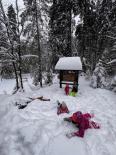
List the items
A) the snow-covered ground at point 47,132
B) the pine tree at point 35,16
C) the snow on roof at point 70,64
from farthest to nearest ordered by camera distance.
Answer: the pine tree at point 35,16
the snow on roof at point 70,64
the snow-covered ground at point 47,132

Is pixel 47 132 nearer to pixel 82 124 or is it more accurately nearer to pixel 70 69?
pixel 82 124

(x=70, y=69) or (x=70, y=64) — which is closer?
(x=70, y=69)

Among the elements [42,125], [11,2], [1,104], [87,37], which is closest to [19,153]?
[42,125]

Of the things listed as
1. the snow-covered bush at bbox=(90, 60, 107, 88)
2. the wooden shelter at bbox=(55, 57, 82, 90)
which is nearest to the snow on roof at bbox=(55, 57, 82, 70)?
the wooden shelter at bbox=(55, 57, 82, 90)

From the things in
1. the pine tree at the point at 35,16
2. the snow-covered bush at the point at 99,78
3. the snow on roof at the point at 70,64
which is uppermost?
the pine tree at the point at 35,16

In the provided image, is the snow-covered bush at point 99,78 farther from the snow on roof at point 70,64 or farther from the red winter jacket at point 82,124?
the red winter jacket at point 82,124

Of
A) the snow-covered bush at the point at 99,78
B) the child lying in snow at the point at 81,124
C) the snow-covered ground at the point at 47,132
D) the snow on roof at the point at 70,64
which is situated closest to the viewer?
the snow-covered ground at the point at 47,132

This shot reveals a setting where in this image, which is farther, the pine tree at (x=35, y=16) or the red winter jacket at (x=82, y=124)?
the pine tree at (x=35, y=16)

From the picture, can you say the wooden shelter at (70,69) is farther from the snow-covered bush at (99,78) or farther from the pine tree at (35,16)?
the pine tree at (35,16)

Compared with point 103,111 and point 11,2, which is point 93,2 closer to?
point 11,2

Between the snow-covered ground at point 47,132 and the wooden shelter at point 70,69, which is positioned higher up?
the wooden shelter at point 70,69

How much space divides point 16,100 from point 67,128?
340 centimetres

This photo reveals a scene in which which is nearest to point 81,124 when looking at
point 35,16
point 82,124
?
point 82,124

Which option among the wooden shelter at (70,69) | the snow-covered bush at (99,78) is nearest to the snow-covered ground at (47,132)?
the wooden shelter at (70,69)
